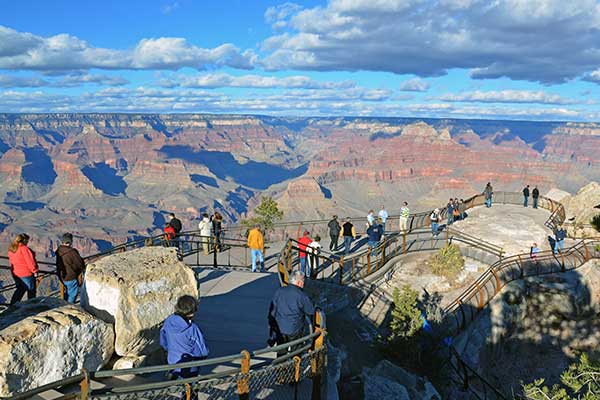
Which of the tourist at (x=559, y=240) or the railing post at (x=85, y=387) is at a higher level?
the railing post at (x=85, y=387)

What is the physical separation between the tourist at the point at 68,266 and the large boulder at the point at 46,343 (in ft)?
10.1

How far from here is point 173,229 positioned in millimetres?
16906

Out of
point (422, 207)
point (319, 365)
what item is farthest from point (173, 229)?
point (422, 207)

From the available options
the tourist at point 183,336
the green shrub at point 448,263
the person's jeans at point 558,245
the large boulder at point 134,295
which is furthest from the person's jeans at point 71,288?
the person's jeans at point 558,245

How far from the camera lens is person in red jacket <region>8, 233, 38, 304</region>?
359 inches

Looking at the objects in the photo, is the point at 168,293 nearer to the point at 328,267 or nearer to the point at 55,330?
the point at 55,330

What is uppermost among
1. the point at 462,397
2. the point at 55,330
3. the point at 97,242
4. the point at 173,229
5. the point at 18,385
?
the point at 55,330

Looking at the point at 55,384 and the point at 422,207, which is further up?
the point at 55,384

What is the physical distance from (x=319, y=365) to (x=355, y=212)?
587 ft

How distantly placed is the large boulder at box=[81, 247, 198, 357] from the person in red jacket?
2.88 m

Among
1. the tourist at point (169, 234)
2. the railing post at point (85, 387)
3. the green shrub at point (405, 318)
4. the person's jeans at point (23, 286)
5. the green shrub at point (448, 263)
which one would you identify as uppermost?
the railing post at point (85, 387)

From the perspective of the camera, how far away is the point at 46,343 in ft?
17.0

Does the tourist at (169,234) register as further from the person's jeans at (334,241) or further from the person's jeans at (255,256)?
the person's jeans at (334,241)

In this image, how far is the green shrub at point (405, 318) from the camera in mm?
11703
